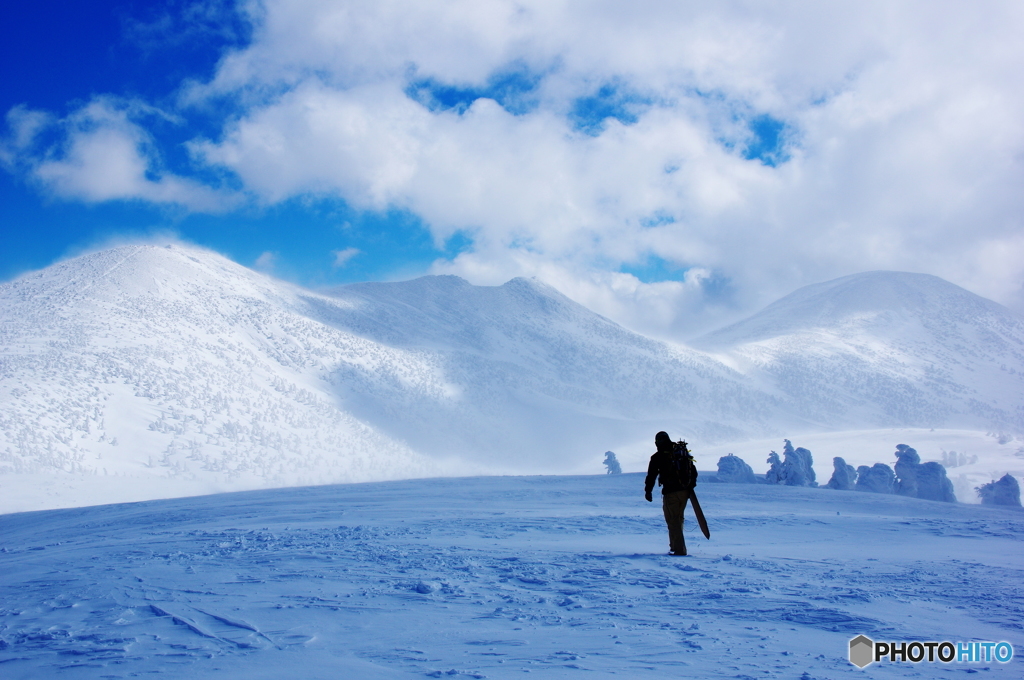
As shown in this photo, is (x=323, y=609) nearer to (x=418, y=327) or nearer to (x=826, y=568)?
(x=826, y=568)

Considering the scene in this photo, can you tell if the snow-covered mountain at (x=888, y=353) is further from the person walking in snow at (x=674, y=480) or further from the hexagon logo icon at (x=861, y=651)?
the hexagon logo icon at (x=861, y=651)

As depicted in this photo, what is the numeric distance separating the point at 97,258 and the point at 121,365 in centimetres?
3131

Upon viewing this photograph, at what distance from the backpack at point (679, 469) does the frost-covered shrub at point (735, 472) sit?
16969mm

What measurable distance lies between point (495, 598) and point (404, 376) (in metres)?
57.8

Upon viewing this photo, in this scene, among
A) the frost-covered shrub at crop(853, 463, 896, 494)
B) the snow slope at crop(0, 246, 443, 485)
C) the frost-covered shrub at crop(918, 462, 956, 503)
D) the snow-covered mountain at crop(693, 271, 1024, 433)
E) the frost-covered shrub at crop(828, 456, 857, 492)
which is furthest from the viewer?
the snow-covered mountain at crop(693, 271, 1024, 433)

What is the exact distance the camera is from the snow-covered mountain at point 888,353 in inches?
3029

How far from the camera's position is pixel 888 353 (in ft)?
305

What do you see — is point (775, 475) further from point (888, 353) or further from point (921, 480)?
point (888, 353)

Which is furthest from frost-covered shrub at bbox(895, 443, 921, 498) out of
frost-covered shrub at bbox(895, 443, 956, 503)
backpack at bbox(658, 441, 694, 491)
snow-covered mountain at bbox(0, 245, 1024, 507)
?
snow-covered mountain at bbox(0, 245, 1024, 507)

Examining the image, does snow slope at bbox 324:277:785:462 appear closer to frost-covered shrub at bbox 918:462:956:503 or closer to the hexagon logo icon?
frost-covered shrub at bbox 918:462:956:503

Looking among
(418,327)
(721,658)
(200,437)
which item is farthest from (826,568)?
(418,327)

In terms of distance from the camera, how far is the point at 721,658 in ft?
15.0

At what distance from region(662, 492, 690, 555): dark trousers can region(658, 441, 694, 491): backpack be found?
0.16 meters

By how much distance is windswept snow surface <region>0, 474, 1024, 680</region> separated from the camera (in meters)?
4.59
